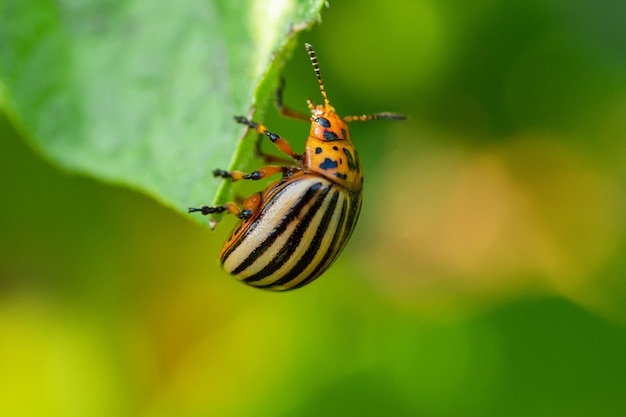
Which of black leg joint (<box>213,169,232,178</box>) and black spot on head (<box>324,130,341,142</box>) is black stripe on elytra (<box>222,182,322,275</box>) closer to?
black spot on head (<box>324,130,341,142</box>)

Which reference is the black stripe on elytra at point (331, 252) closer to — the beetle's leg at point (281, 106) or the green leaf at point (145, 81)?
the beetle's leg at point (281, 106)

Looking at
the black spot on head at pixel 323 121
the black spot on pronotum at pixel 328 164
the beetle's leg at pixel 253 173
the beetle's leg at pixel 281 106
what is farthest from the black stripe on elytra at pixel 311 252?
Answer: the beetle's leg at pixel 281 106

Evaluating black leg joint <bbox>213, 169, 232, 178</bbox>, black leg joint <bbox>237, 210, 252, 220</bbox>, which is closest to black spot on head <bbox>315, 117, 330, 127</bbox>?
black leg joint <bbox>237, 210, 252, 220</bbox>

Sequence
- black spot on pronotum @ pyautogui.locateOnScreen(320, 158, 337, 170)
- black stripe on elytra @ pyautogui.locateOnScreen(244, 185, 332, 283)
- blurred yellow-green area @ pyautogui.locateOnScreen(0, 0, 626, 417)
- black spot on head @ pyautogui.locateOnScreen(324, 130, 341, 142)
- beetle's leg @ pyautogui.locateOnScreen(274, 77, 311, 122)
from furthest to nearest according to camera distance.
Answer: blurred yellow-green area @ pyautogui.locateOnScreen(0, 0, 626, 417) < beetle's leg @ pyautogui.locateOnScreen(274, 77, 311, 122) < black spot on head @ pyautogui.locateOnScreen(324, 130, 341, 142) < black spot on pronotum @ pyautogui.locateOnScreen(320, 158, 337, 170) < black stripe on elytra @ pyautogui.locateOnScreen(244, 185, 332, 283)

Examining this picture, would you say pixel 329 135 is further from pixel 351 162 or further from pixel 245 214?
pixel 245 214

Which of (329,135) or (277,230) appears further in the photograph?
(329,135)

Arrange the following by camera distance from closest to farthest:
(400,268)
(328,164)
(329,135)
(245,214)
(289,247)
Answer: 1. (289,247)
2. (245,214)
3. (328,164)
4. (329,135)
5. (400,268)

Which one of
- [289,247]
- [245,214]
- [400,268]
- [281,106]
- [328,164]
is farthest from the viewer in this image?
[400,268]

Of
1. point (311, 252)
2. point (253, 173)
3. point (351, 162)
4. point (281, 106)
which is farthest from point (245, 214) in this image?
point (281, 106)
